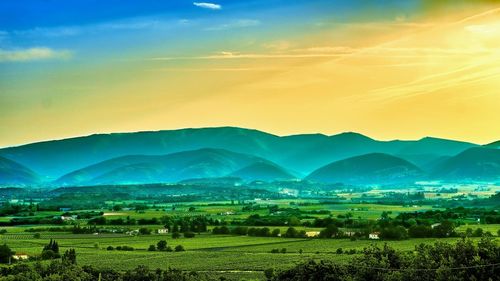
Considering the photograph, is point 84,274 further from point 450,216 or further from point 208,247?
point 450,216

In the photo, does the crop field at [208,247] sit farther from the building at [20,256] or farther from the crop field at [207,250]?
the building at [20,256]

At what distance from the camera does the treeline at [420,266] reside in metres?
22.0

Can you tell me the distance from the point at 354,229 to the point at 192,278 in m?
31.5

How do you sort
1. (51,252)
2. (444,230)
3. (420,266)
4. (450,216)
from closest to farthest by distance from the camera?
(420,266), (51,252), (444,230), (450,216)

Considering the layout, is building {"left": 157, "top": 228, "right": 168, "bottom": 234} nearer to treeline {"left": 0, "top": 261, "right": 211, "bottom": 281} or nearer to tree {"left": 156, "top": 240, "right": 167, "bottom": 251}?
tree {"left": 156, "top": 240, "right": 167, "bottom": 251}

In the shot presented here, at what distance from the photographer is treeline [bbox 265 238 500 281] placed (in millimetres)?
22047

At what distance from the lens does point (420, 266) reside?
2366cm

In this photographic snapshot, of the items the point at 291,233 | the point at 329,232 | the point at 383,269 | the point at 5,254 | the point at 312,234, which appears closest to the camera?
the point at 383,269

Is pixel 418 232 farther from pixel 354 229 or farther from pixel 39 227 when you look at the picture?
pixel 39 227

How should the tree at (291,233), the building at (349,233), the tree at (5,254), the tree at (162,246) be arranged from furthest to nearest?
the tree at (291,233) < the building at (349,233) < the tree at (162,246) < the tree at (5,254)

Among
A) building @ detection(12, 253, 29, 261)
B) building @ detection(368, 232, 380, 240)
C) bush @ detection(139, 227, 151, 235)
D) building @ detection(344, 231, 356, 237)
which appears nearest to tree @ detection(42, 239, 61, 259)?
building @ detection(12, 253, 29, 261)

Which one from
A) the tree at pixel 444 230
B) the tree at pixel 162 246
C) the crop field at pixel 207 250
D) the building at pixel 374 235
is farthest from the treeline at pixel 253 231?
the tree at pixel 162 246

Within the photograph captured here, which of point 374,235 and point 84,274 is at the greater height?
point 374,235

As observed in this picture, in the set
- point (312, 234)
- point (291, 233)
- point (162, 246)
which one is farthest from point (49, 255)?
point (312, 234)
